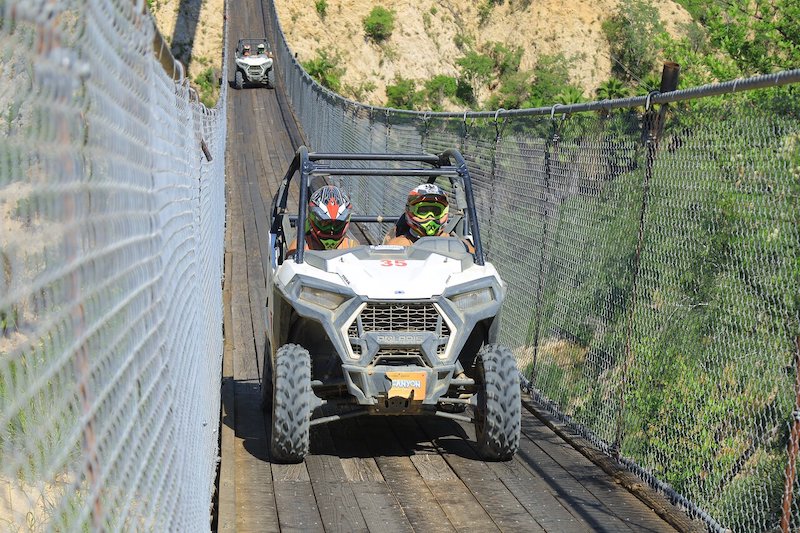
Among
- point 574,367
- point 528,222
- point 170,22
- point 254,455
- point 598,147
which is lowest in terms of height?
point 254,455

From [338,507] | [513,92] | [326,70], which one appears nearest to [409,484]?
[338,507]

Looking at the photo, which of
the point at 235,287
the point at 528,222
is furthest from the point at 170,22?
the point at 528,222

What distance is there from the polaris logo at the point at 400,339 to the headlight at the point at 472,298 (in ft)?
1.12

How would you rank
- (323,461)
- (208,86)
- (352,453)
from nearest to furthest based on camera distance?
(323,461), (352,453), (208,86)

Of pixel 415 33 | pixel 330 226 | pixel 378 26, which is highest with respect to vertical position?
pixel 378 26

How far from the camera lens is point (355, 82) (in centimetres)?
6869

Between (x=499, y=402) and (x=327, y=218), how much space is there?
1.76 meters

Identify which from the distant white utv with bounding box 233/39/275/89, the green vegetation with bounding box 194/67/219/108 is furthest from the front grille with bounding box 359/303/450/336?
the green vegetation with bounding box 194/67/219/108

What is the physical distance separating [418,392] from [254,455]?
4.26 feet

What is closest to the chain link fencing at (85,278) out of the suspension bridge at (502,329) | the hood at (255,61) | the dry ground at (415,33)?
the suspension bridge at (502,329)

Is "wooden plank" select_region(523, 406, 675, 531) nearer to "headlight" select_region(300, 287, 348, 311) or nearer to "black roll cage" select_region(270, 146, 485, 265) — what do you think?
"black roll cage" select_region(270, 146, 485, 265)

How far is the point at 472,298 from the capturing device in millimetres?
6512

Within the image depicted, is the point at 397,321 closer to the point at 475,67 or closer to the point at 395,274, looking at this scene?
the point at 395,274

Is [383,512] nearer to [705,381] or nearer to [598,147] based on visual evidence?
[705,381]
